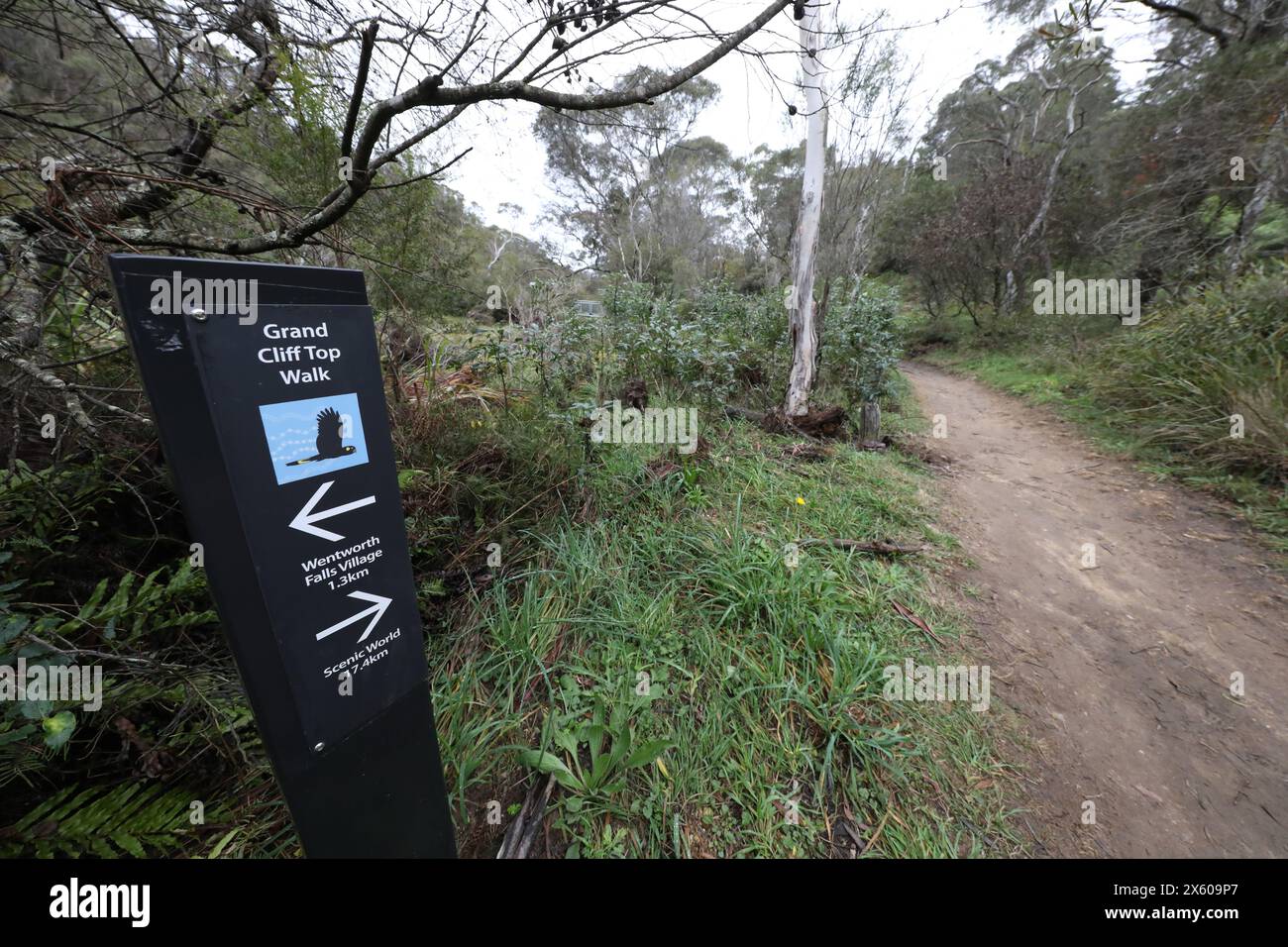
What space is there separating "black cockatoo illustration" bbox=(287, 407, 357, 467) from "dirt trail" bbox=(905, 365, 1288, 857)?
109 inches

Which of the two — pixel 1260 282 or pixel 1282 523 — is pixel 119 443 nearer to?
pixel 1282 523

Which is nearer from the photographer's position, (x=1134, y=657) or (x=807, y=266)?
(x=1134, y=657)

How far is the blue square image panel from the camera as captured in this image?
2.88 ft

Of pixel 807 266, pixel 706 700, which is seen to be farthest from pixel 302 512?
pixel 807 266

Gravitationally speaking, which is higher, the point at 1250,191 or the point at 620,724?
the point at 1250,191

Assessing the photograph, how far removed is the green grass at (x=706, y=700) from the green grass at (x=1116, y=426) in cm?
325

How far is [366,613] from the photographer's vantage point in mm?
1066

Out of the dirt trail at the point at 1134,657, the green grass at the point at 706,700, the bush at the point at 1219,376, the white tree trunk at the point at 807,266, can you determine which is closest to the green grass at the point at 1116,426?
the bush at the point at 1219,376

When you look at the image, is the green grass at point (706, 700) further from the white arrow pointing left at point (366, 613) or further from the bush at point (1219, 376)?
the bush at point (1219, 376)

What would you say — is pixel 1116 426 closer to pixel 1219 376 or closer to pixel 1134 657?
pixel 1219 376

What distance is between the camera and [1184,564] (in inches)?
129

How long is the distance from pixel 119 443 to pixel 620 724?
8.65ft

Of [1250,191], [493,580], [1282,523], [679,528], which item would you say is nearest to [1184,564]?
[1282,523]

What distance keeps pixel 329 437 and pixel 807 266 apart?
572 centimetres
